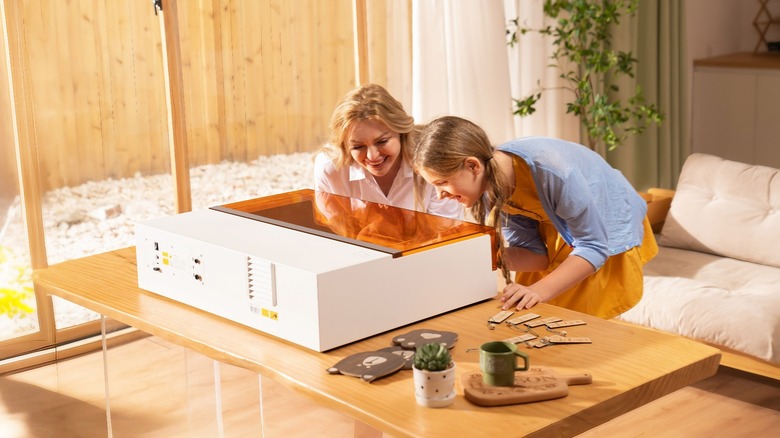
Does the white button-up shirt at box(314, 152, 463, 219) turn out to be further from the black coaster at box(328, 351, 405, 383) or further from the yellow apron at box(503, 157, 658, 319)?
the black coaster at box(328, 351, 405, 383)

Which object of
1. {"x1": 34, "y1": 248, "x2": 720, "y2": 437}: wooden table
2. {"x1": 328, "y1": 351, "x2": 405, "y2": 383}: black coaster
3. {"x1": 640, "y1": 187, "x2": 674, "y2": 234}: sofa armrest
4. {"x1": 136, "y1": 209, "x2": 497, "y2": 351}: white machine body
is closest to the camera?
{"x1": 34, "y1": 248, "x2": 720, "y2": 437}: wooden table

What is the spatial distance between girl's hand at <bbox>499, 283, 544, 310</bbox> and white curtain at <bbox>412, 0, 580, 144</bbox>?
2.19 m

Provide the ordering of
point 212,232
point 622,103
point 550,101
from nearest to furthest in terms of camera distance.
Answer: point 212,232, point 550,101, point 622,103

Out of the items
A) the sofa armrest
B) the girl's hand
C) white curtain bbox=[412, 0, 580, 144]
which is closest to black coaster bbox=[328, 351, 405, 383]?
the girl's hand

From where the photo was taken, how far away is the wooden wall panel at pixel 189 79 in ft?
11.4

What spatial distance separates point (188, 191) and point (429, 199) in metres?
1.65

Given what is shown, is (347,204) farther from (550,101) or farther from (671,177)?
(671,177)

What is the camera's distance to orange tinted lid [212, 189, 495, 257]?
1.90 metres

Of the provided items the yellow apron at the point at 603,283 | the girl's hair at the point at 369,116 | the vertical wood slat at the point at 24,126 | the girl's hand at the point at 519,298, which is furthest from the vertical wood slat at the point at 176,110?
the girl's hand at the point at 519,298

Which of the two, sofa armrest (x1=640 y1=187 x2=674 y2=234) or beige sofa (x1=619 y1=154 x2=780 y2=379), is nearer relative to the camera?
beige sofa (x1=619 y1=154 x2=780 y2=379)

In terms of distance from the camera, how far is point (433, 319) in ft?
6.26

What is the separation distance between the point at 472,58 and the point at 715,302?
5.41 feet

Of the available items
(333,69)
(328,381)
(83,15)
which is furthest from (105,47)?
(328,381)

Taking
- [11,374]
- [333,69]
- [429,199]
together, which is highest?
[333,69]
